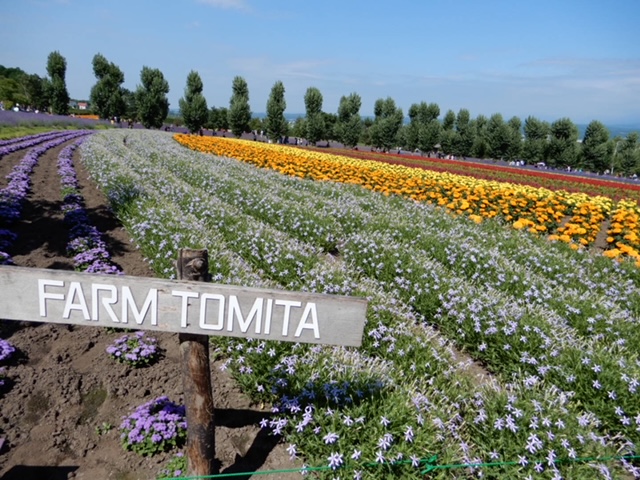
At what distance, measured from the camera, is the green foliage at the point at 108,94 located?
62625mm

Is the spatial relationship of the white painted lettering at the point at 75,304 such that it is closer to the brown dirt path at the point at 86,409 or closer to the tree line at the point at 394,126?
the brown dirt path at the point at 86,409

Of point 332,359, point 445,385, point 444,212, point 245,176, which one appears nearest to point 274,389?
point 332,359

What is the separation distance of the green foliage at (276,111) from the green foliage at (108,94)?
26.6 meters

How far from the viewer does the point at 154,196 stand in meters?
10.7

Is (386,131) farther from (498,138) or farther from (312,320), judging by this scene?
(312,320)

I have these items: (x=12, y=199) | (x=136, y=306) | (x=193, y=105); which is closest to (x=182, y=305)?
(x=136, y=306)

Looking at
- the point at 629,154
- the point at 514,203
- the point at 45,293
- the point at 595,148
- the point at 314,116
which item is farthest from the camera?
the point at 314,116

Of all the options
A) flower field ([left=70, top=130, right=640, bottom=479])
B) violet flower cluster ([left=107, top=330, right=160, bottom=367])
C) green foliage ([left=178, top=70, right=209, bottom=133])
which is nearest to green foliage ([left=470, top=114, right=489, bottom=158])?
green foliage ([left=178, top=70, right=209, bottom=133])

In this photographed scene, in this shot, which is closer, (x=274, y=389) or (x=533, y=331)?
(x=274, y=389)

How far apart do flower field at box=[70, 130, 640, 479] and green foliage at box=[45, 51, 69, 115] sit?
67477 mm

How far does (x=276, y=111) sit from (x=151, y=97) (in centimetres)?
1937

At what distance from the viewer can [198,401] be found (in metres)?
2.91

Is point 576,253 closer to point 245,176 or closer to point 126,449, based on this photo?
point 126,449

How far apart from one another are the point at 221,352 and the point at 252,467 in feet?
5.30
